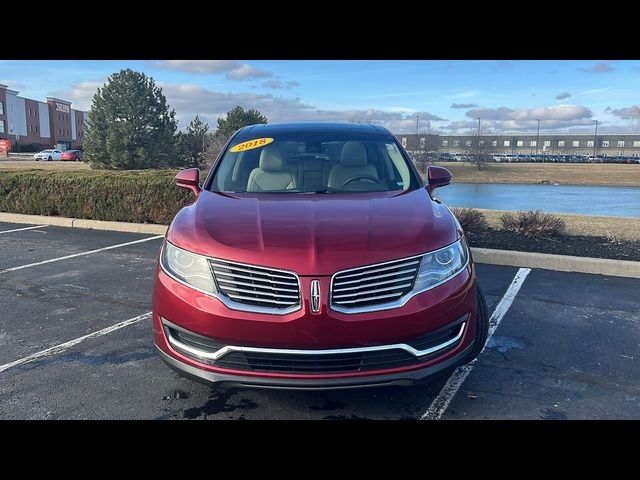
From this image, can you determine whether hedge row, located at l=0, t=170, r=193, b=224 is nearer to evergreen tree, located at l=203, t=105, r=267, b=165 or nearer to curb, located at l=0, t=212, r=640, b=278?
curb, located at l=0, t=212, r=640, b=278

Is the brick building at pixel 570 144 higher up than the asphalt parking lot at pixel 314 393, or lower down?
higher up

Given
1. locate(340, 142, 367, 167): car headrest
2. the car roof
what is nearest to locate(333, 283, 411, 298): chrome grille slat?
locate(340, 142, 367, 167): car headrest

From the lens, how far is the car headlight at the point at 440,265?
8.80 ft

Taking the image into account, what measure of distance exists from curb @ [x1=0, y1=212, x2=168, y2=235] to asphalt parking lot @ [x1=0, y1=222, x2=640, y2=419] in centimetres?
334

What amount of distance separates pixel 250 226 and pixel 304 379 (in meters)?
0.91

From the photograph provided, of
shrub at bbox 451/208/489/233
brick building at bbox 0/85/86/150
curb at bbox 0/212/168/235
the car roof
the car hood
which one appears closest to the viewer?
the car hood

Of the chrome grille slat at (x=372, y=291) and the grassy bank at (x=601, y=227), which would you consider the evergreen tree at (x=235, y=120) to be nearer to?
the grassy bank at (x=601, y=227)

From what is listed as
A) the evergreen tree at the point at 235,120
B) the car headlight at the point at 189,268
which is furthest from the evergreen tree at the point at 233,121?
the car headlight at the point at 189,268

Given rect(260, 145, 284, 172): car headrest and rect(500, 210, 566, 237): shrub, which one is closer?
rect(260, 145, 284, 172): car headrest

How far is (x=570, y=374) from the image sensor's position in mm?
3504

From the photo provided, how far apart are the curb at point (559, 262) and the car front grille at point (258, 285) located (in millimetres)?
4837

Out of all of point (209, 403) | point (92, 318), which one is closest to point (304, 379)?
point (209, 403)

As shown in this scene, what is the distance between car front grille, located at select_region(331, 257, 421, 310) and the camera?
101 inches

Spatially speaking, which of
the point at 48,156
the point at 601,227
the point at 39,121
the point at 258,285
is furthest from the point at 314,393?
the point at 39,121
